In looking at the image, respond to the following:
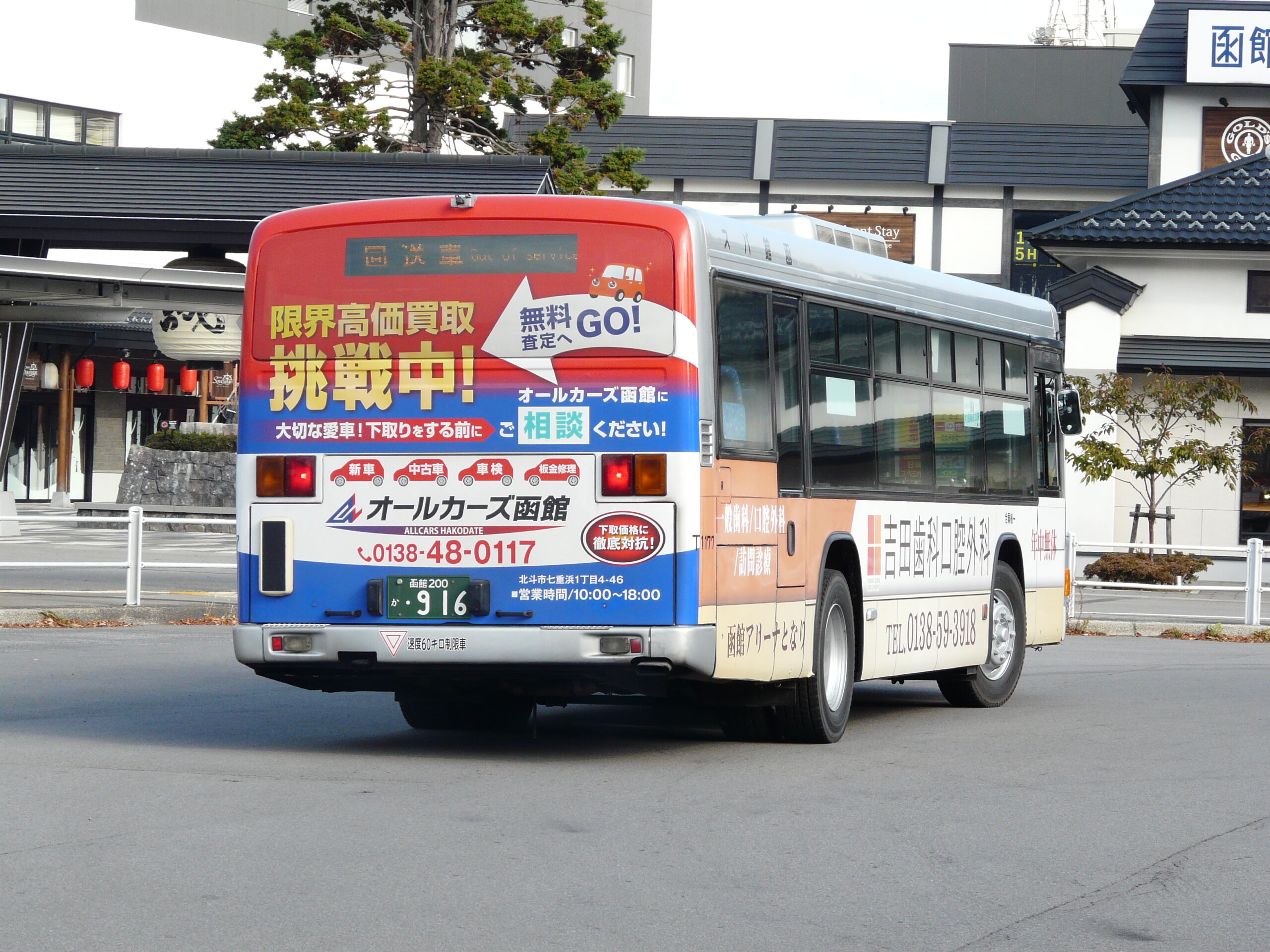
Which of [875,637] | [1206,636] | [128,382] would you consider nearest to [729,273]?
[875,637]

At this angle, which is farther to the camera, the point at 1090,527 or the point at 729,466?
the point at 1090,527

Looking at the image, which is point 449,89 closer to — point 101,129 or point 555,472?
point 101,129

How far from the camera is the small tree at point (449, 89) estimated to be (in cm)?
3297

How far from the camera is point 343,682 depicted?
9883mm

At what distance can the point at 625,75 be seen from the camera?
250 ft

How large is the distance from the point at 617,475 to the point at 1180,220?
2467cm

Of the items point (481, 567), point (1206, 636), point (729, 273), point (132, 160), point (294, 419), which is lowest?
point (1206, 636)

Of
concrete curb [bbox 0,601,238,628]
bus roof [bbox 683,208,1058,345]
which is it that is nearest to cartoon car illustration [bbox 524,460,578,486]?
bus roof [bbox 683,208,1058,345]

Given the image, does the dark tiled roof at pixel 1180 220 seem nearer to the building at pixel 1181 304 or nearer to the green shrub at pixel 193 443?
the building at pixel 1181 304

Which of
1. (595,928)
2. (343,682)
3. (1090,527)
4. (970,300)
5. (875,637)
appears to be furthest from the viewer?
(1090,527)

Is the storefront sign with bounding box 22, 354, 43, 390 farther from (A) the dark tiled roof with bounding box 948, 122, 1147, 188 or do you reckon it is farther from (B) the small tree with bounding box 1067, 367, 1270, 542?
(B) the small tree with bounding box 1067, 367, 1270, 542

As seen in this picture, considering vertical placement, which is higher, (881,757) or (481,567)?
(481,567)

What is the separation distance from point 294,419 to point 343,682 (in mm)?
1474

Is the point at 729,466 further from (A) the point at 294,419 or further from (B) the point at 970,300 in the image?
(B) the point at 970,300
